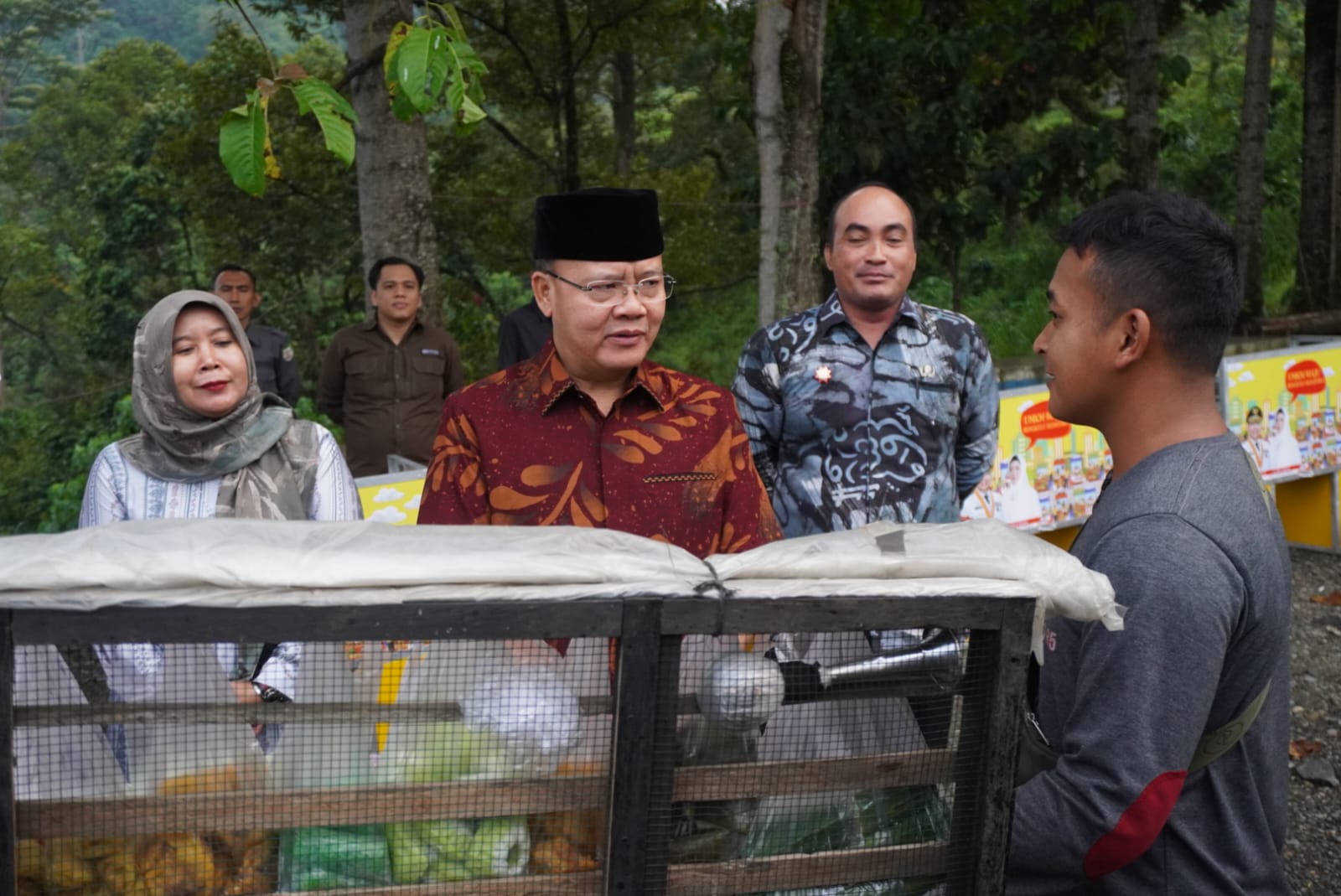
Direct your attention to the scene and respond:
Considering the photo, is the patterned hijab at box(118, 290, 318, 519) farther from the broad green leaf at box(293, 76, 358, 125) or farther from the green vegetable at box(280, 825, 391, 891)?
the green vegetable at box(280, 825, 391, 891)

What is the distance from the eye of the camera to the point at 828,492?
12.4 ft

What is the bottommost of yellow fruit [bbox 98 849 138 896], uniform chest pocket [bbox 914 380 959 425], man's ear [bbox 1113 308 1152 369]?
yellow fruit [bbox 98 849 138 896]

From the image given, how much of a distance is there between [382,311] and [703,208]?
897 centimetres

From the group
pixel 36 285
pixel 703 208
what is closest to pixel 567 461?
pixel 703 208

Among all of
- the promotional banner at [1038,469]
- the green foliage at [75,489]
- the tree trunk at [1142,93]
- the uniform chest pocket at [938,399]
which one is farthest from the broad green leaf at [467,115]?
the tree trunk at [1142,93]

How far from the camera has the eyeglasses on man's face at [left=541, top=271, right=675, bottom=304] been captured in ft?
8.31

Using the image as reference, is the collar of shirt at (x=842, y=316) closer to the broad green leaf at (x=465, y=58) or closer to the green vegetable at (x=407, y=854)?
the broad green leaf at (x=465, y=58)

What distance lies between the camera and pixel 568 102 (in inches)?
635

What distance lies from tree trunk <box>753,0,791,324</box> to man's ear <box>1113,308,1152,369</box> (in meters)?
5.74

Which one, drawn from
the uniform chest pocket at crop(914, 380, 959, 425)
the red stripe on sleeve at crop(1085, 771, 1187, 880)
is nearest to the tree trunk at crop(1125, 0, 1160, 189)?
the uniform chest pocket at crop(914, 380, 959, 425)

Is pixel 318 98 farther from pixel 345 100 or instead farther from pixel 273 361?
pixel 273 361

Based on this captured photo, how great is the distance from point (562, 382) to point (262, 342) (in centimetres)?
512

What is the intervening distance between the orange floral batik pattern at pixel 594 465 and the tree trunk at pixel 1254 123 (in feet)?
33.2

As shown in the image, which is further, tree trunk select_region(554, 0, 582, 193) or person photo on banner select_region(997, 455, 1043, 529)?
tree trunk select_region(554, 0, 582, 193)
